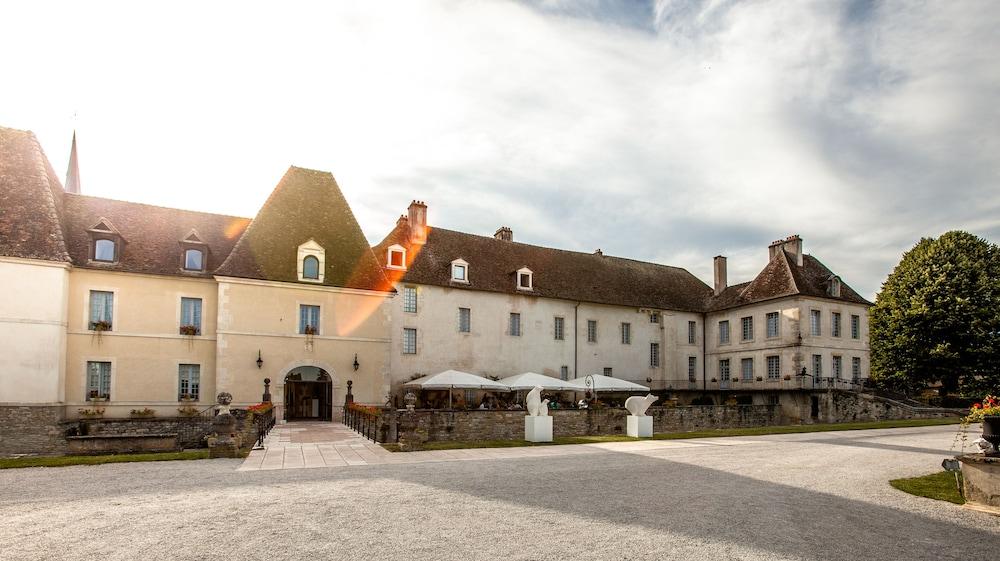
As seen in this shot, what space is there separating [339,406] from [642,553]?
22.2 m

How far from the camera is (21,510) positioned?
8555 millimetres

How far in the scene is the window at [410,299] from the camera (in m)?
31.6

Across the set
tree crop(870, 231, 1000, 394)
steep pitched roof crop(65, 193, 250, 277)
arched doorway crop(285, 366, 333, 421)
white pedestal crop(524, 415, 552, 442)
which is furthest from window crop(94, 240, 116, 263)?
tree crop(870, 231, 1000, 394)

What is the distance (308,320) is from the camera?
27.6 meters

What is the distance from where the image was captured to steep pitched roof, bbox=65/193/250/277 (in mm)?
25625

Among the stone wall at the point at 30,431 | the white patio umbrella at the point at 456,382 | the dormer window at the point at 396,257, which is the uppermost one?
the dormer window at the point at 396,257

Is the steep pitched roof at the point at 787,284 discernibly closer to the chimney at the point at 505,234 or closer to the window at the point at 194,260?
the chimney at the point at 505,234

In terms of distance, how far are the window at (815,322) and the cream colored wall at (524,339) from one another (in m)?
7.35

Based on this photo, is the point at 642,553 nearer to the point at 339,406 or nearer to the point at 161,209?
the point at 339,406

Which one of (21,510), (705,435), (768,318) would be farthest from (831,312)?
(21,510)

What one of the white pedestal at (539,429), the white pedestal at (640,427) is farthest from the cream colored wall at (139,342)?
the white pedestal at (640,427)

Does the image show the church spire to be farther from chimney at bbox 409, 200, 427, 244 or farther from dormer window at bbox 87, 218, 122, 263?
chimney at bbox 409, 200, 427, 244

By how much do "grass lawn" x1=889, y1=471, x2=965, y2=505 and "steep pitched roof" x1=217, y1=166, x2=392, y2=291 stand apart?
21.7 m

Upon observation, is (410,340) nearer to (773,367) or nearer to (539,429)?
(539,429)
